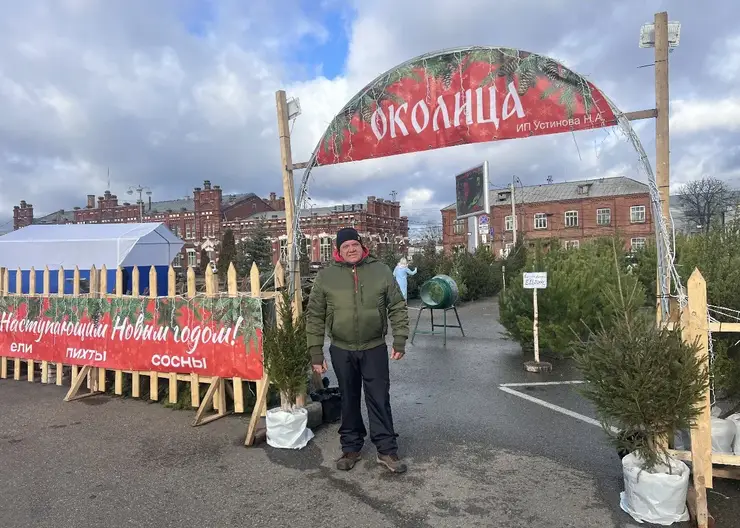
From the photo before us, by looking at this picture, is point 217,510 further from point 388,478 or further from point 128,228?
point 128,228

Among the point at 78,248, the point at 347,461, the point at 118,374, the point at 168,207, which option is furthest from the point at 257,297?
the point at 168,207

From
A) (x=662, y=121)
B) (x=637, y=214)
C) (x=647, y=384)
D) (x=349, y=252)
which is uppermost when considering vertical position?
(x=637, y=214)

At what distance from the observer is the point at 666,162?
4.17 metres

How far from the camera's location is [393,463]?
4059 mm

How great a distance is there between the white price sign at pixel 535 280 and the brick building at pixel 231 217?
158 feet

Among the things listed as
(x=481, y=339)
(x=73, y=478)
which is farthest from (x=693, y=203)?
(x=73, y=478)

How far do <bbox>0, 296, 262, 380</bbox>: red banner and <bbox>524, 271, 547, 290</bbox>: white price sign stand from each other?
453 centimetres

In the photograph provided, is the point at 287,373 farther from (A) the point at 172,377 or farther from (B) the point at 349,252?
(A) the point at 172,377

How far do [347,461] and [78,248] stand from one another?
47.0 ft

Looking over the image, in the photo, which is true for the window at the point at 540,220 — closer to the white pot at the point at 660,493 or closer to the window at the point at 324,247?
the window at the point at 324,247

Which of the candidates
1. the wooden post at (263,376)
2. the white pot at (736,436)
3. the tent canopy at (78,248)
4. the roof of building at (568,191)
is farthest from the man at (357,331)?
the roof of building at (568,191)

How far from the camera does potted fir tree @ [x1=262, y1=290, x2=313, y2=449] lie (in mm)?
4598

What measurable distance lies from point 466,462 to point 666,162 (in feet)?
9.94

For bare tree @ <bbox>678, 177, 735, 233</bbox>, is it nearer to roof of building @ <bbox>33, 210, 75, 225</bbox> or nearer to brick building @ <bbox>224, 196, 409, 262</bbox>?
brick building @ <bbox>224, 196, 409, 262</bbox>
